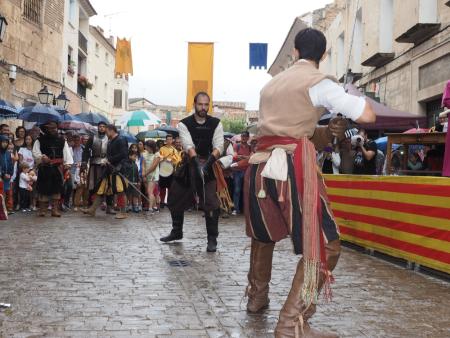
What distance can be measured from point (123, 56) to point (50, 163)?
18.7 meters

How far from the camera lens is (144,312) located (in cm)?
443

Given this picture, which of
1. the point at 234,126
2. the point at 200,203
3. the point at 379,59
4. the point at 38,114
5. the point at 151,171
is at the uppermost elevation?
the point at 234,126

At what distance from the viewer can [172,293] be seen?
5086mm

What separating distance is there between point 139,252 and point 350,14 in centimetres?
1867

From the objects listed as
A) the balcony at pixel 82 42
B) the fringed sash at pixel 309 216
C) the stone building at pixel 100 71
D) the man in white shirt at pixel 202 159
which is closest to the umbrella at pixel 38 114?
the man in white shirt at pixel 202 159

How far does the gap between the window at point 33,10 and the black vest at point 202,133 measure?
16.0 m

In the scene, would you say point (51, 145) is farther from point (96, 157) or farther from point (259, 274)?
point (259, 274)

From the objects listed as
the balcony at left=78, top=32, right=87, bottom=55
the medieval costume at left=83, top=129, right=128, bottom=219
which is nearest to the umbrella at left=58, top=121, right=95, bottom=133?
A: the medieval costume at left=83, top=129, right=128, bottom=219

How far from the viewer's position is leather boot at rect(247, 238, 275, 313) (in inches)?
169

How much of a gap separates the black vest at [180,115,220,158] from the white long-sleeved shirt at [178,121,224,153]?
40mm

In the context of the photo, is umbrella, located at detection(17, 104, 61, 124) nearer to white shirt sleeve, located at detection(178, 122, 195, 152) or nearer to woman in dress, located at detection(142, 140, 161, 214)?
woman in dress, located at detection(142, 140, 161, 214)

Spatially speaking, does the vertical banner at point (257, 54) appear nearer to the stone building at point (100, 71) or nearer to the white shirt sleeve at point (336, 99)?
the stone building at point (100, 71)

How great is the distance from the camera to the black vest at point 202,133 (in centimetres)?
753

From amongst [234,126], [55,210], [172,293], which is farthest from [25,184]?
[234,126]
